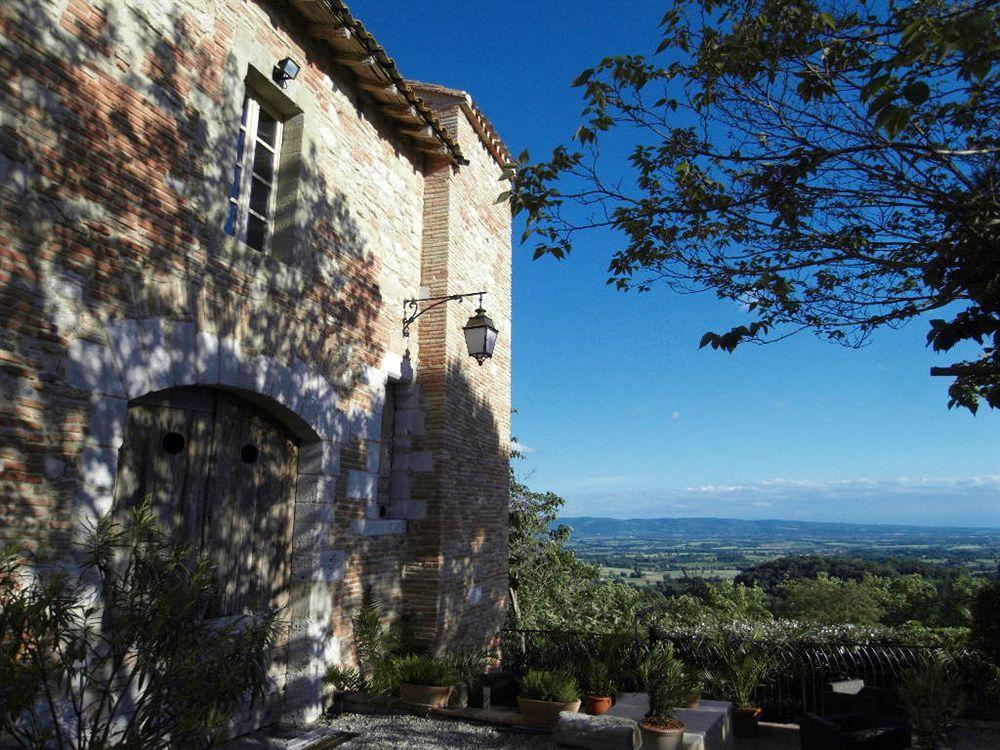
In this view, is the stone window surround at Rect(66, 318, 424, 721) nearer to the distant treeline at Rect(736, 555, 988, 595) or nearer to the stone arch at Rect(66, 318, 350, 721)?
the stone arch at Rect(66, 318, 350, 721)

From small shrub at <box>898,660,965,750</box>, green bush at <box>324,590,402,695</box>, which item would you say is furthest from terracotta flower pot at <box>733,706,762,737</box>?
green bush at <box>324,590,402,695</box>

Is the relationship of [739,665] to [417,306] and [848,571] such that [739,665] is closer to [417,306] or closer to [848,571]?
[417,306]

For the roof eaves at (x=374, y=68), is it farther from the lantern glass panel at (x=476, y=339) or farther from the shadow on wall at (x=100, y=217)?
the lantern glass panel at (x=476, y=339)

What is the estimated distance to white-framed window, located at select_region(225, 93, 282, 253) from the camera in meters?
5.98

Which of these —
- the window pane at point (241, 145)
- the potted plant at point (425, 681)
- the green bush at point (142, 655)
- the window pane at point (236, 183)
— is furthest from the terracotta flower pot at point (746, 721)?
the window pane at point (241, 145)

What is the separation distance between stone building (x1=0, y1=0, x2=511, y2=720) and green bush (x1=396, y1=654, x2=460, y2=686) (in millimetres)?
592

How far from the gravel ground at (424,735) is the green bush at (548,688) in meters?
0.46

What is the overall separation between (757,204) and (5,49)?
216 inches

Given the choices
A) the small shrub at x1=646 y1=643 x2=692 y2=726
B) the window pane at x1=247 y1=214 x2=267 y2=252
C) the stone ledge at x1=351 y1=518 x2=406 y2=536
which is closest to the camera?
the small shrub at x1=646 y1=643 x2=692 y2=726

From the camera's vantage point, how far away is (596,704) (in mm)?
7418

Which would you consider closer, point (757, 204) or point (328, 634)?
point (757, 204)

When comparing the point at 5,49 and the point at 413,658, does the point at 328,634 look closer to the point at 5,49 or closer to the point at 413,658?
the point at 413,658

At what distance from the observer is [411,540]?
8094 millimetres

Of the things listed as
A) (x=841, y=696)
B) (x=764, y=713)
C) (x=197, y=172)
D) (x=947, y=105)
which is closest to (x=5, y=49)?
(x=197, y=172)
